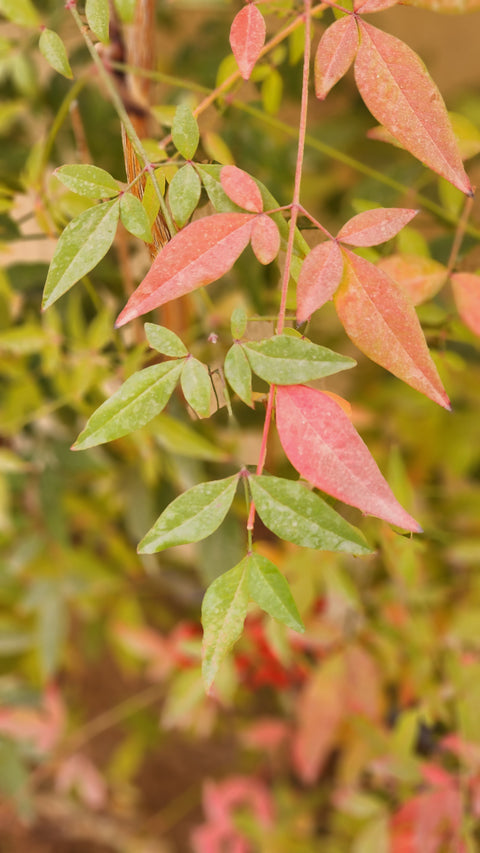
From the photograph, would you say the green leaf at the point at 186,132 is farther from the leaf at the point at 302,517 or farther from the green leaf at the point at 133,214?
the leaf at the point at 302,517

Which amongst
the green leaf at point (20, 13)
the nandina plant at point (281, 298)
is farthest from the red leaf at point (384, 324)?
the green leaf at point (20, 13)

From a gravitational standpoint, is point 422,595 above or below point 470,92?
below

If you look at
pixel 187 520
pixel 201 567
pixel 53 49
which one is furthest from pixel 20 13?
pixel 201 567

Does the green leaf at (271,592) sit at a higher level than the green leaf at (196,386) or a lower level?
lower

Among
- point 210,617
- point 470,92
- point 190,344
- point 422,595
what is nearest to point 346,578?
point 422,595

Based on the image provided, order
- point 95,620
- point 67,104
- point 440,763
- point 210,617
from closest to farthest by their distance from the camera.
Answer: point 210,617, point 67,104, point 440,763, point 95,620

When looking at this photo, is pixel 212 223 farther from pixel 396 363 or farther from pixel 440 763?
pixel 440 763

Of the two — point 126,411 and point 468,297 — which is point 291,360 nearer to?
point 126,411

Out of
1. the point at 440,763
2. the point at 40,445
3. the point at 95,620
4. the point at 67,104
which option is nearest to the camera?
the point at 67,104
